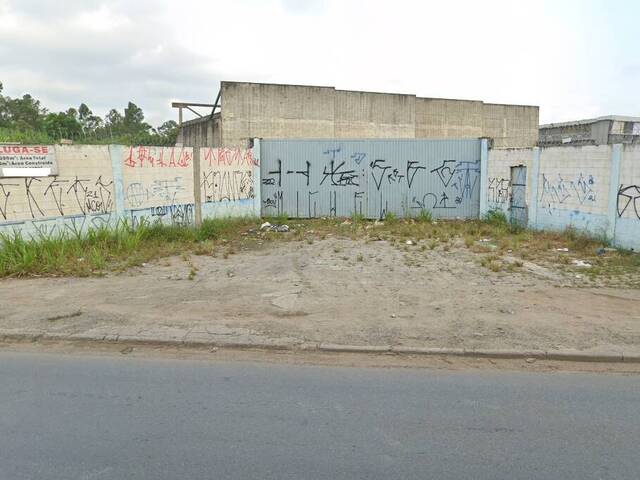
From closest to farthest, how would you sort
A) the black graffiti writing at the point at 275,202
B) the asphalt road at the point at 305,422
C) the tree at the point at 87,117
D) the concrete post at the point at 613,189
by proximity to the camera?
the asphalt road at the point at 305,422
the concrete post at the point at 613,189
the black graffiti writing at the point at 275,202
the tree at the point at 87,117

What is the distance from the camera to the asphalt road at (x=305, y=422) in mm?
3092

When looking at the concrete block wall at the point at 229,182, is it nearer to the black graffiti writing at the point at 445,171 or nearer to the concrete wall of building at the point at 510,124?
the black graffiti writing at the point at 445,171

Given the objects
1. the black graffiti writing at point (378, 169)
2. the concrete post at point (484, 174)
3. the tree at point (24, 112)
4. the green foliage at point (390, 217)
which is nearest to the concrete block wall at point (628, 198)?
the concrete post at point (484, 174)

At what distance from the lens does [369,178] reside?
1555 centimetres

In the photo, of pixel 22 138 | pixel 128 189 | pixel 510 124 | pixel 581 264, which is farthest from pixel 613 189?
pixel 510 124

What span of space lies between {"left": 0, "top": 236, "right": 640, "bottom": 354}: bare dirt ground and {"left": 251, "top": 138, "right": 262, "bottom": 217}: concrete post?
620 cm

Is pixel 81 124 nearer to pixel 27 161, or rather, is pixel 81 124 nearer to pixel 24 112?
pixel 24 112

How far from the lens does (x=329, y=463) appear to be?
313cm

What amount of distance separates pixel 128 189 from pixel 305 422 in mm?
9311

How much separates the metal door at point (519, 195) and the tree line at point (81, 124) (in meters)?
16.7

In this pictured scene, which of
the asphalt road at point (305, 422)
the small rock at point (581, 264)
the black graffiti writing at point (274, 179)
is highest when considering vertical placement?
the black graffiti writing at point (274, 179)

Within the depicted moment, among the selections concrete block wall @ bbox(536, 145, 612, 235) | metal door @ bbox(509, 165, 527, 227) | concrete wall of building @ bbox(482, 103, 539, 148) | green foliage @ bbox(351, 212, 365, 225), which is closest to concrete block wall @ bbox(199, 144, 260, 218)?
green foliage @ bbox(351, 212, 365, 225)

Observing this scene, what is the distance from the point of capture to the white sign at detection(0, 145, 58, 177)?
8875mm

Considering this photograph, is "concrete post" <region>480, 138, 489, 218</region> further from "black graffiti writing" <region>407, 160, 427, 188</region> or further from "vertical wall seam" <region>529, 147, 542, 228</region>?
"vertical wall seam" <region>529, 147, 542, 228</region>
